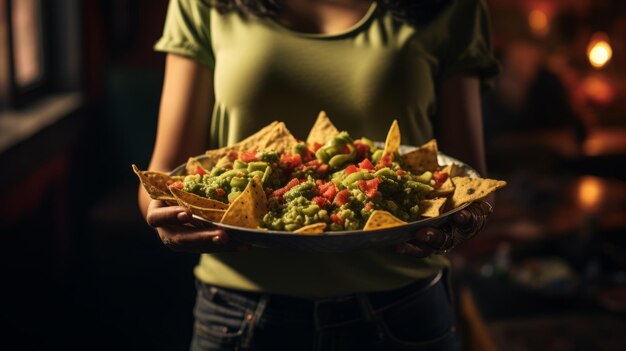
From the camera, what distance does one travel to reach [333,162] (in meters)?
1.34

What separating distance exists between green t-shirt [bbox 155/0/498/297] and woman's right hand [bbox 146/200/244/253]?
0.21 m

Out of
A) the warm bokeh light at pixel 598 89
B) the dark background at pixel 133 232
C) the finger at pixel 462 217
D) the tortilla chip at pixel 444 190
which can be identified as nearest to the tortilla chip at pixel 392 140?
the tortilla chip at pixel 444 190

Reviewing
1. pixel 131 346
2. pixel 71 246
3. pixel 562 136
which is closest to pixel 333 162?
pixel 131 346

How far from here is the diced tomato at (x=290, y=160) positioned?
1.35m

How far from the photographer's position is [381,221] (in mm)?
1109

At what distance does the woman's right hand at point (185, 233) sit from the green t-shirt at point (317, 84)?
21 cm

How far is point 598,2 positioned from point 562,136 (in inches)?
92.0

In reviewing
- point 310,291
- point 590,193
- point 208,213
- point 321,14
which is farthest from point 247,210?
point 590,193

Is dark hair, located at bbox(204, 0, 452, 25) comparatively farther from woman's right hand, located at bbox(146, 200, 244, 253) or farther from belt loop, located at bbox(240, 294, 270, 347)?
belt loop, located at bbox(240, 294, 270, 347)

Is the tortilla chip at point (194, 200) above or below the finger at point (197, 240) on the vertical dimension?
above

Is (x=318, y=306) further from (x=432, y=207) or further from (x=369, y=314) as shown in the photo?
(x=432, y=207)

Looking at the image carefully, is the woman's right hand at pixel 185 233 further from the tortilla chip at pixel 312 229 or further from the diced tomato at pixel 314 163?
the diced tomato at pixel 314 163

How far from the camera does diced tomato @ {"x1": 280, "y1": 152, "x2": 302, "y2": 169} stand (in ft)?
4.42

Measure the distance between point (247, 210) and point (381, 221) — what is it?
0.69ft
